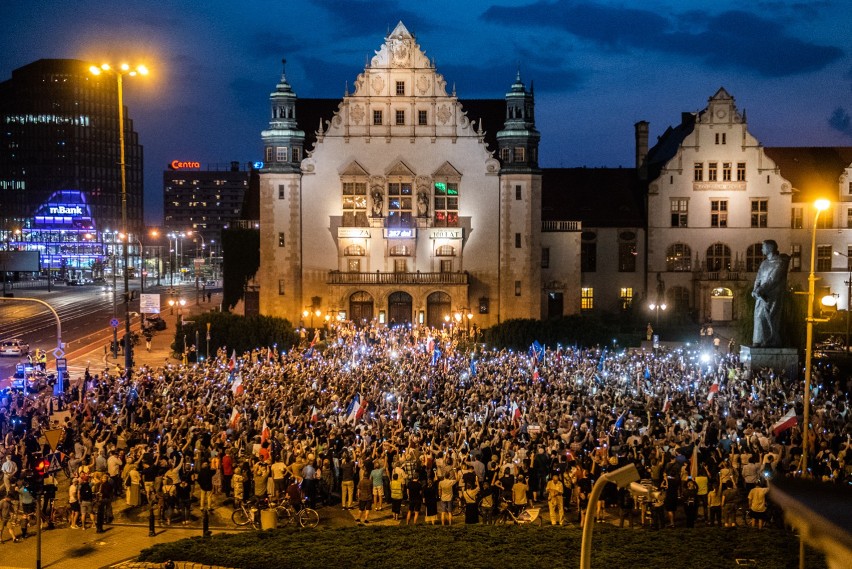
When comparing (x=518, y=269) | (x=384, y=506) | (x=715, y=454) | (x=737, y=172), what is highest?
(x=737, y=172)

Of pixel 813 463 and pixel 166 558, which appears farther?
pixel 813 463

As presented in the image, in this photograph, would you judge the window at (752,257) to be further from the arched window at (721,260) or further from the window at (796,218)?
the window at (796,218)

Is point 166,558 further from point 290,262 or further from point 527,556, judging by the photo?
point 290,262

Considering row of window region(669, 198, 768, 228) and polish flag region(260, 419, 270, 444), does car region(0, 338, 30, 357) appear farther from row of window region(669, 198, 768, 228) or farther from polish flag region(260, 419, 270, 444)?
row of window region(669, 198, 768, 228)

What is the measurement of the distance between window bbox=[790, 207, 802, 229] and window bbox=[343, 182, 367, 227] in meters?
31.7

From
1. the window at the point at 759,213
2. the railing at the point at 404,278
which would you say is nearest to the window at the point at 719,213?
the window at the point at 759,213

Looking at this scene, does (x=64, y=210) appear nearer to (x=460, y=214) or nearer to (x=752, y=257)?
(x=460, y=214)

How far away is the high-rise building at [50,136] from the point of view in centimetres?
18800

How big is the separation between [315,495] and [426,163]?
135 ft

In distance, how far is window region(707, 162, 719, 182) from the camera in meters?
61.7

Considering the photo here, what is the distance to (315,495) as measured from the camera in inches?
770

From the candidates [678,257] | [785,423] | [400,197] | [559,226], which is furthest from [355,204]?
[785,423]

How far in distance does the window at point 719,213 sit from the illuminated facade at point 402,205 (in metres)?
13.6

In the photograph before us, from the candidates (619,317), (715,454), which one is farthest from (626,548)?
(619,317)
